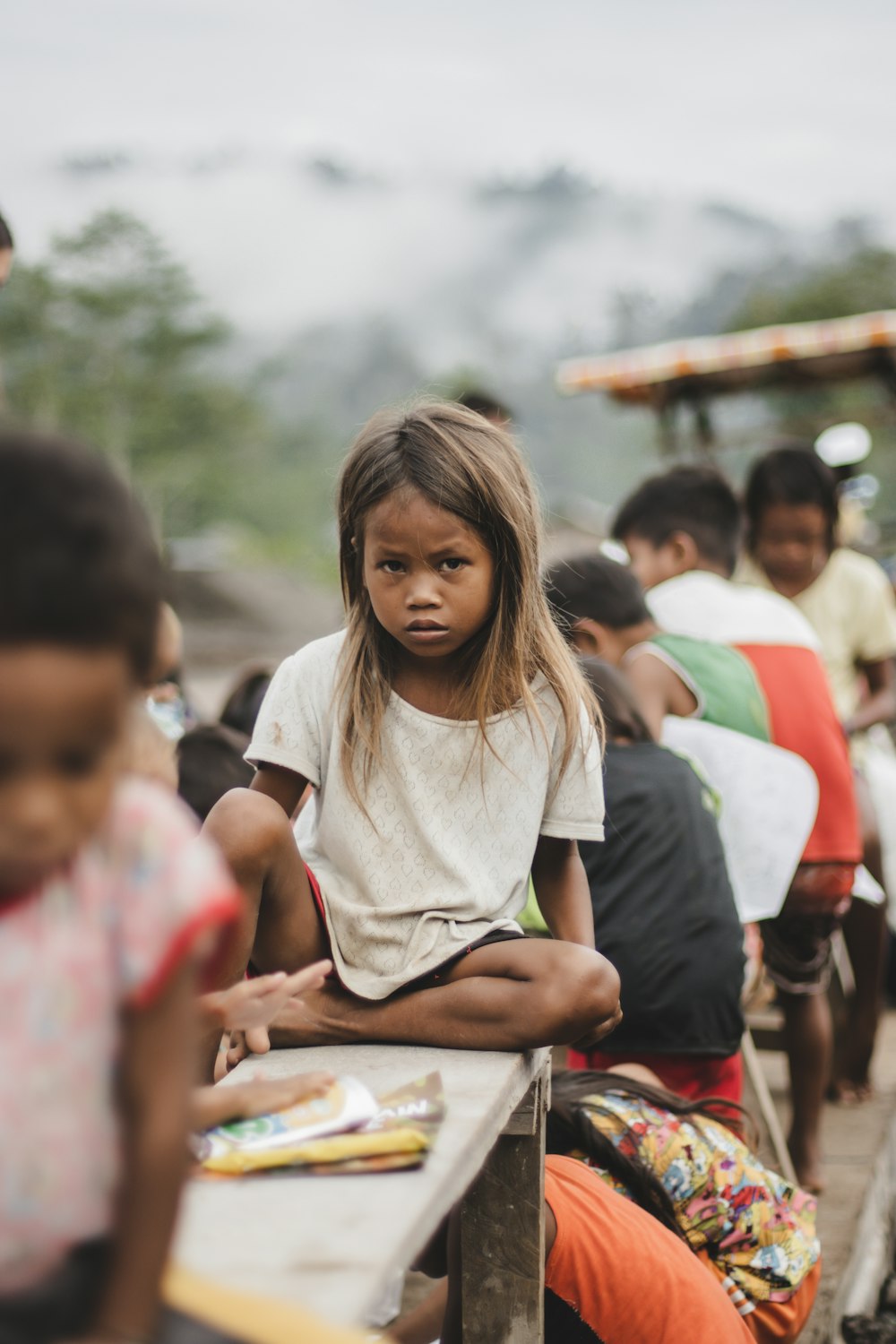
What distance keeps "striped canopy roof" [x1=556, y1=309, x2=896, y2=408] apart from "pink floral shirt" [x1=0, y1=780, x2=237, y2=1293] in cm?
626

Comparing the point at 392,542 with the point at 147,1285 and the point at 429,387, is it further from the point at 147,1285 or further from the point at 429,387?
the point at 147,1285

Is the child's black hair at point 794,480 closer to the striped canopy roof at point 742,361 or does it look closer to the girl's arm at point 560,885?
the girl's arm at point 560,885

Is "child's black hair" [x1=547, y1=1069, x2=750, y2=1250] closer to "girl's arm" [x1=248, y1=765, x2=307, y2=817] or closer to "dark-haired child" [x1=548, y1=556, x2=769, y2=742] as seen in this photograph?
"girl's arm" [x1=248, y1=765, x2=307, y2=817]

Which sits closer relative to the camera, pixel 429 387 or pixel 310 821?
pixel 310 821

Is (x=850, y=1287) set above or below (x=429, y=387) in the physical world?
below

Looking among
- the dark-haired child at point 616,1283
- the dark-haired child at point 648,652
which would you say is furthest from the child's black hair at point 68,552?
the dark-haired child at point 648,652

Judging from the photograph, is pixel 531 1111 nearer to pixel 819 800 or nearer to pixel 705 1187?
pixel 705 1187

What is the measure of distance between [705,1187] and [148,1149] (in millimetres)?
1405

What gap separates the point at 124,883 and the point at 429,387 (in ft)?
5.48

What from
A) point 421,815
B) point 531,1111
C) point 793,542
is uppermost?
point 793,542

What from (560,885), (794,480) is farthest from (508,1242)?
(794,480)

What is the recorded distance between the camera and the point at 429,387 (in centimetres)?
256

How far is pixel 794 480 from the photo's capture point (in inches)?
163

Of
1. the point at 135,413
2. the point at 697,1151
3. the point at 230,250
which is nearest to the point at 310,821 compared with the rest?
the point at 697,1151
